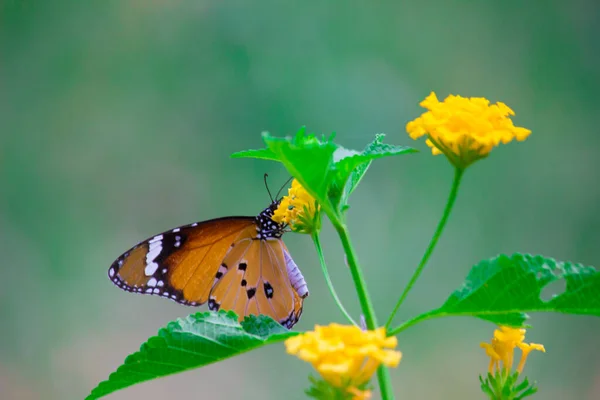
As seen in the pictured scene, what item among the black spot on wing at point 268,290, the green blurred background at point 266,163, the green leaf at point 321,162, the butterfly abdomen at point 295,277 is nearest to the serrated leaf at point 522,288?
the green leaf at point 321,162

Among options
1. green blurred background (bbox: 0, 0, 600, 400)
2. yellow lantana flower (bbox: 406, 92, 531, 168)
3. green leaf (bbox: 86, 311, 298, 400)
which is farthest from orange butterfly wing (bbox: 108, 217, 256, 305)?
green blurred background (bbox: 0, 0, 600, 400)

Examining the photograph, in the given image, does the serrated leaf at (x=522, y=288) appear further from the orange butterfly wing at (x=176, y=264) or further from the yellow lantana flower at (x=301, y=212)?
the orange butterfly wing at (x=176, y=264)

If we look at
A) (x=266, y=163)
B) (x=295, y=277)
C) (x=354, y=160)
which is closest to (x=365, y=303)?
(x=354, y=160)

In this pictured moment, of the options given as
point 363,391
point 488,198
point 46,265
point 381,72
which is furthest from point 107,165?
point 363,391

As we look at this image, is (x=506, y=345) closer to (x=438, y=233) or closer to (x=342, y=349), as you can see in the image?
(x=438, y=233)

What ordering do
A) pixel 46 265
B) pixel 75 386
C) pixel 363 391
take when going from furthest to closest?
pixel 46 265 < pixel 75 386 < pixel 363 391

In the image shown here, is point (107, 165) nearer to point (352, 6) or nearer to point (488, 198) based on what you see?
point (352, 6)
